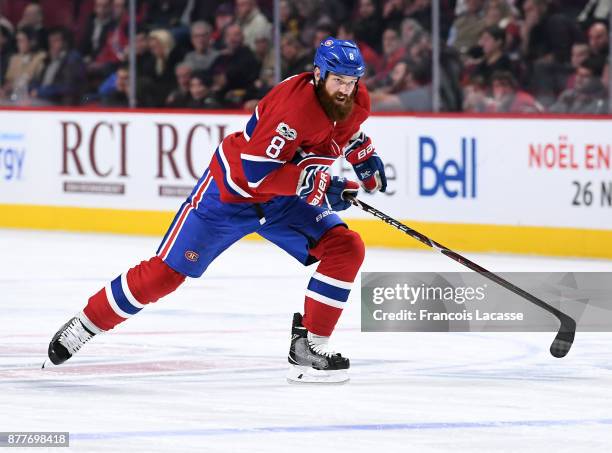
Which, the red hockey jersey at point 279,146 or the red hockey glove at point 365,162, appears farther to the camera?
the red hockey glove at point 365,162

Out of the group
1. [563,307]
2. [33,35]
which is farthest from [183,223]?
[33,35]

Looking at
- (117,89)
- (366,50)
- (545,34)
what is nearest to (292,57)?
(366,50)

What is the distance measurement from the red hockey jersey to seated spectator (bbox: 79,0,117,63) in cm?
632

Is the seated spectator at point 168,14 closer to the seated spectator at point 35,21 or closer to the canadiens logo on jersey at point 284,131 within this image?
the seated spectator at point 35,21

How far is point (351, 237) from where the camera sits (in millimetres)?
5336

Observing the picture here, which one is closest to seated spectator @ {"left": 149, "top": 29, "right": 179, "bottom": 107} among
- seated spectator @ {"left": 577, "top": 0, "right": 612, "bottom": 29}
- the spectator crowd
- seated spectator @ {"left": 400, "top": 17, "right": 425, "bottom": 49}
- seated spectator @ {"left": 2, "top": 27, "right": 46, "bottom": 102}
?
the spectator crowd

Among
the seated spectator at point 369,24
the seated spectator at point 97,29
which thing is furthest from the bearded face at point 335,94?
the seated spectator at point 97,29

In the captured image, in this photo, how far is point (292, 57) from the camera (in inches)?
416

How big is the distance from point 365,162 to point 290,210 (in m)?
0.41

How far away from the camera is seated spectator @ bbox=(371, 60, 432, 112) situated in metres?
10.0

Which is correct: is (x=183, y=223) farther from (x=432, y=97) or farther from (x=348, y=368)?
(x=432, y=97)

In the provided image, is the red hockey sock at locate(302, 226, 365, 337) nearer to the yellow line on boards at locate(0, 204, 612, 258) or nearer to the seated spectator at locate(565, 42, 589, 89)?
the yellow line on boards at locate(0, 204, 612, 258)

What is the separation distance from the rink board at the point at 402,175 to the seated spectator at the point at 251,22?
57 cm

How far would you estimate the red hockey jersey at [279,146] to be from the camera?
512 centimetres
